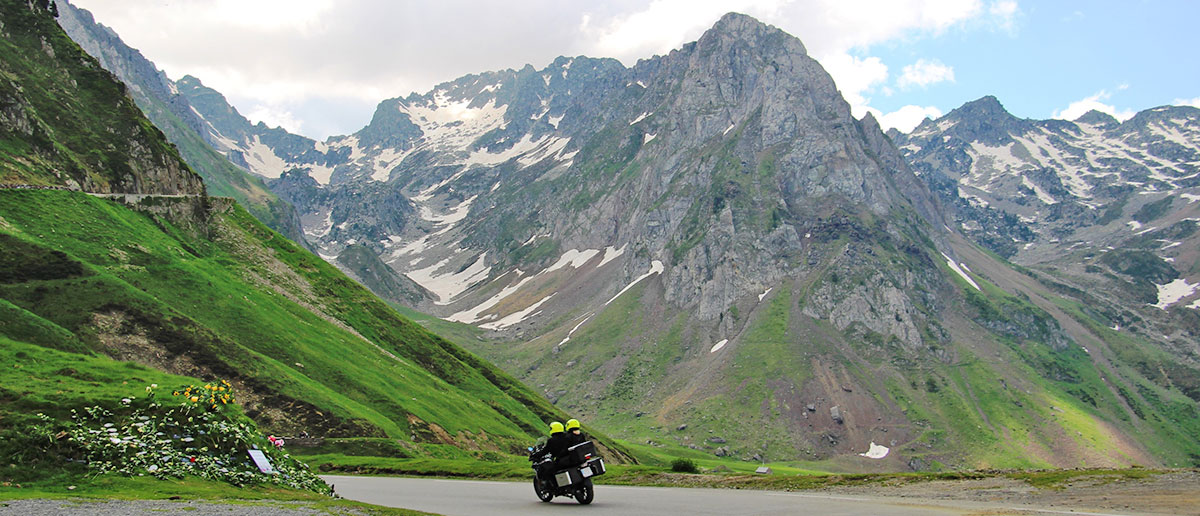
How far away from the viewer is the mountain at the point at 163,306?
57.0 meters

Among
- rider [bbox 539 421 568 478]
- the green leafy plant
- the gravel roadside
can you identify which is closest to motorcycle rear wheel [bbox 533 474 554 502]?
rider [bbox 539 421 568 478]

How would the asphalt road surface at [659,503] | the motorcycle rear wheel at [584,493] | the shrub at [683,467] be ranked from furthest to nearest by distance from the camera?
the shrub at [683,467] < the motorcycle rear wheel at [584,493] < the asphalt road surface at [659,503]

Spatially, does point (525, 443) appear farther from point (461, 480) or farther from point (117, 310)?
point (461, 480)

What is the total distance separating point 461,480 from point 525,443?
58.5m

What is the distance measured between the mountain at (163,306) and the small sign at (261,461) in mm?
5566

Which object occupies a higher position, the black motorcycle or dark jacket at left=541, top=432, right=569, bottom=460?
dark jacket at left=541, top=432, right=569, bottom=460

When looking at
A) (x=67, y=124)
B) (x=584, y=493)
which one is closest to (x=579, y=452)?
(x=584, y=493)

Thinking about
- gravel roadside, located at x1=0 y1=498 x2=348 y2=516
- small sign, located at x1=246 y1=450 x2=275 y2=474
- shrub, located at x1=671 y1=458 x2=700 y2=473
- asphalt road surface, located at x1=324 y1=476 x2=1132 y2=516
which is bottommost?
shrub, located at x1=671 y1=458 x2=700 y2=473

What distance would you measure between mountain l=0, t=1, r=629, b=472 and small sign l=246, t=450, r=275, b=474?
18.3ft

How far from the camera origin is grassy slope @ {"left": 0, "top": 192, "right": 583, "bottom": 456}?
67000 mm

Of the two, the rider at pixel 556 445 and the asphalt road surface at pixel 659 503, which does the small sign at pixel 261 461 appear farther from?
A: the rider at pixel 556 445

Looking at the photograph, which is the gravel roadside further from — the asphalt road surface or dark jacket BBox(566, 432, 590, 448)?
dark jacket BBox(566, 432, 590, 448)

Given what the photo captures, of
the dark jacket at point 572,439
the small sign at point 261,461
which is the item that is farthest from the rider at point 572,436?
the small sign at point 261,461

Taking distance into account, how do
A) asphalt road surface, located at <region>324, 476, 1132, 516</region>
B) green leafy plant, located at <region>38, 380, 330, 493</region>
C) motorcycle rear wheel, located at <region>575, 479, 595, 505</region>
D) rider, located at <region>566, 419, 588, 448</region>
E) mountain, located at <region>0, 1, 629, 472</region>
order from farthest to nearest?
mountain, located at <region>0, 1, 629, 472</region> → green leafy plant, located at <region>38, 380, 330, 493</region> → rider, located at <region>566, 419, 588, 448</region> → motorcycle rear wheel, located at <region>575, 479, 595, 505</region> → asphalt road surface, located at <region>324, 476, 1132, 516</region>
